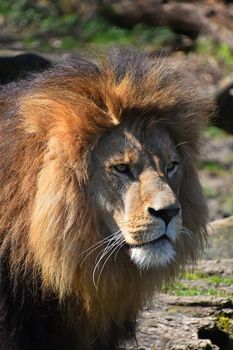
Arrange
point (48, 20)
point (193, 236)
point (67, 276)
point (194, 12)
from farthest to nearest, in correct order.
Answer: point (48, 20) < point (194, 12) < point (193, 236) < point (67, 276)

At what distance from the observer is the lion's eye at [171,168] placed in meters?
4.90

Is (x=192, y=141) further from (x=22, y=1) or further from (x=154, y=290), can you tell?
(x=22, y=1)

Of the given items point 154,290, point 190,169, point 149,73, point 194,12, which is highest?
point 194,12

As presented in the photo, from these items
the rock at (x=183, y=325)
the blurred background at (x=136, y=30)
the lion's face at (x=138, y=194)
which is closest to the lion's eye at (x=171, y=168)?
the lion's face at (x=138, y=194)

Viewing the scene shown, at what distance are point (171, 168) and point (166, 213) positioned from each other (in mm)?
407

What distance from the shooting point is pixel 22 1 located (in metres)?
16.3

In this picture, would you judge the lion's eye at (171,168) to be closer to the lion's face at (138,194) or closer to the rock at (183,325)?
the lion's face at (138,194)

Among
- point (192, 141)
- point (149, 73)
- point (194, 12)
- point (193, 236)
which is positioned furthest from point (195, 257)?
point (194, 12)

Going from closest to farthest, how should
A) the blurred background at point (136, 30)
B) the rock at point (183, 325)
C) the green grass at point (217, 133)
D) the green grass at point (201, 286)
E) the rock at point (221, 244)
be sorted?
the rock at point (183, 325), the green grass at point (201, 286), the rock at point (221, 244), the green grass at point (217, 133), the blurred background at point (136, 30)

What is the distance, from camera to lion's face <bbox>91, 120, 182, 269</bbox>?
4.61 metres

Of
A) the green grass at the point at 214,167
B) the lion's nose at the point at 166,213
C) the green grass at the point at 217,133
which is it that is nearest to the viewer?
the lion's nose at the point at 166,213

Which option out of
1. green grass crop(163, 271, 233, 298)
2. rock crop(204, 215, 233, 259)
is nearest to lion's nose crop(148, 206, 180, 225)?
green grass crop(163, 271, 233, 298)

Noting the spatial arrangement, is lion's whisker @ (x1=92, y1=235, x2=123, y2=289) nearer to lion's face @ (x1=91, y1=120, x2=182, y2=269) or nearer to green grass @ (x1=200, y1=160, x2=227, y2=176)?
lion's face @ (x1=91, y1=120, x2=182, y2=269)

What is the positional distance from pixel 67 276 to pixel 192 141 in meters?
0.97
